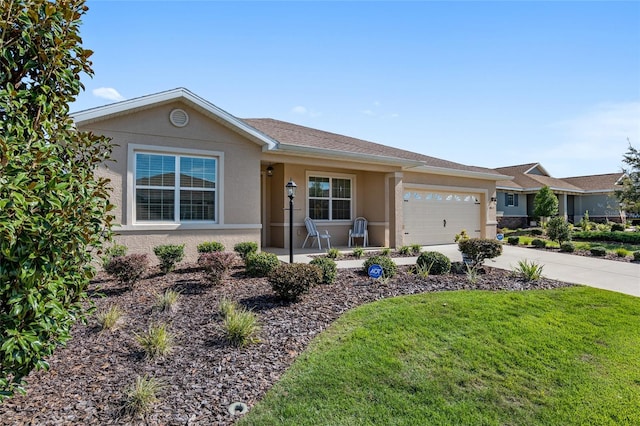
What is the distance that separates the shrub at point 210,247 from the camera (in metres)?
Answer: 8.59

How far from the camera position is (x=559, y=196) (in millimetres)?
30016

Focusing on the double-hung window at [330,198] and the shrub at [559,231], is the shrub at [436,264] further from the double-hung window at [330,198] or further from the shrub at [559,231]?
the shrub at [559,231]

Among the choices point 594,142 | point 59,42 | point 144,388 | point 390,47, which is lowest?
point 144,388

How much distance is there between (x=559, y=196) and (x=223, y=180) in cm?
3130

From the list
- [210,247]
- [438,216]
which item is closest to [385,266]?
[210,247]

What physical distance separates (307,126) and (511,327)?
1362 centimetres

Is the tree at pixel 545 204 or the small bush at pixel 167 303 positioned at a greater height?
the tree at pixel 545 204

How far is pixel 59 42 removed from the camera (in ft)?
7.51

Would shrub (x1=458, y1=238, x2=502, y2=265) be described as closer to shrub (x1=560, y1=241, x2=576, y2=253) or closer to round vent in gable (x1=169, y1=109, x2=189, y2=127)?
shrub (x1=560, y1=241, x2=576, y2=253)

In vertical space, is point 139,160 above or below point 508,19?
below

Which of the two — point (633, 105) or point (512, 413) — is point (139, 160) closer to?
point (512, 413)

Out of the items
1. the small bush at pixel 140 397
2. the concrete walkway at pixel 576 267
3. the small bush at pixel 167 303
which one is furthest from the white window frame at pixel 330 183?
the small bush at pixel 140 397

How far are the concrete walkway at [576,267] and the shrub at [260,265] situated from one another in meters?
1.87

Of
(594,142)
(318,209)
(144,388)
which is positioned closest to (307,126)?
(318,209)
